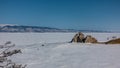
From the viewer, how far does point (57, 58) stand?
10242 millimetres

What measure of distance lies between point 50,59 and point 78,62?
1558 mm

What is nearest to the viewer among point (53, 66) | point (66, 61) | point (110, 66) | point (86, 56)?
point (110, 66)

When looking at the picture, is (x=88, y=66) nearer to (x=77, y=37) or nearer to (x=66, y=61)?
(x=66, y=61)

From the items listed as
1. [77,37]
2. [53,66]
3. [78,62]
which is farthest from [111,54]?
[77,37]

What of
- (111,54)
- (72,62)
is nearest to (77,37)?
(111,54)

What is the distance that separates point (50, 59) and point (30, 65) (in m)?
1.05

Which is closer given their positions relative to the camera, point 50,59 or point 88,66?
point 88,66

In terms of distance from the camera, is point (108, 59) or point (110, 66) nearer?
point (110, 66)

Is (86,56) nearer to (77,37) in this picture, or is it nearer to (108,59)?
(108,59)

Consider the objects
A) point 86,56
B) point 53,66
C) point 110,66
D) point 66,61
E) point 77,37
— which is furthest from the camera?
point 77,37

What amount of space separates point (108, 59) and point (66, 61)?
1526 mm

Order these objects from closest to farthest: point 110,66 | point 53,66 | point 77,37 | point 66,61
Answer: point 110,66 → point 53,66 → point 66,61 → point 77,37

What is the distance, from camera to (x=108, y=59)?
9133 mm

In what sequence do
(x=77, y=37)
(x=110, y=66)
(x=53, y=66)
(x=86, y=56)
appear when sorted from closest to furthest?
(x=110, y=66) < (x=53, y=66) < (x=86, y=56) < (x=77, y=37)
